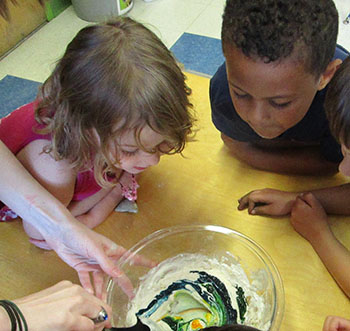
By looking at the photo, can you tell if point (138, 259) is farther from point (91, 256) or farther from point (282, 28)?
point (282, 28)

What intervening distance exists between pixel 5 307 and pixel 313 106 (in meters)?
0.73

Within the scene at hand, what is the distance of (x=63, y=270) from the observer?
2.48ft

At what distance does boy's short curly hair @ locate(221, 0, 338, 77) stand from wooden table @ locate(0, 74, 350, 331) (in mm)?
307

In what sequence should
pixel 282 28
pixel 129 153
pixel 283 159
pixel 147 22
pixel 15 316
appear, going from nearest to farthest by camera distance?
pixel 15 316, pixel 282 28, pixel 129 153, pixel 283 159, pixel 147 22

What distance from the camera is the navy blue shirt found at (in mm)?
904

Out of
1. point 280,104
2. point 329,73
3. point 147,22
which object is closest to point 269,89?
point 280,104

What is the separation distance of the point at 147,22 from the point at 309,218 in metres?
1.60

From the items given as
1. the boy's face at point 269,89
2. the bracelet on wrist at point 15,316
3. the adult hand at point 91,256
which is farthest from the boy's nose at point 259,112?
the bracelet on wrist at point 15,316

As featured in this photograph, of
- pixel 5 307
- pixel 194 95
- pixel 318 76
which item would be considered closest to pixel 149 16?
pixel 194 95

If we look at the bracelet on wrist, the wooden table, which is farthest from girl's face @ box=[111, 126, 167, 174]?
the bracelet on wrist

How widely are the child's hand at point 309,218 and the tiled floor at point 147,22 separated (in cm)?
130

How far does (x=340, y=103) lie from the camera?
2.28 ft

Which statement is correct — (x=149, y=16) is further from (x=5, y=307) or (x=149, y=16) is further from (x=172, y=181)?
(x=5, y=307)

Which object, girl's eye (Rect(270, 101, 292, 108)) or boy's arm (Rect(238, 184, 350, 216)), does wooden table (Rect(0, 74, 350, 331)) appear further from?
girl's eye (Rect(270, 101, 292, 108))
